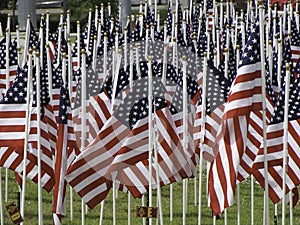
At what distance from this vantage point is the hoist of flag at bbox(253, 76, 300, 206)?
15227 millimetres

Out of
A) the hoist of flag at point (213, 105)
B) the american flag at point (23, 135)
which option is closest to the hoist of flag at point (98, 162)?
the american flag at point (23, 135)

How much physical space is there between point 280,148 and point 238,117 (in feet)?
5.70

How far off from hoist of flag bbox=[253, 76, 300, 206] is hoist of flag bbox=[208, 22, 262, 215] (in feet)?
4.25

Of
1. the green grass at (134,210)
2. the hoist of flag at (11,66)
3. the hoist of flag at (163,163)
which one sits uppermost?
the hoist of flag at (11,66)

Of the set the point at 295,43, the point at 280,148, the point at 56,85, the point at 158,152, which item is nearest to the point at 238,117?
the point at 280,148

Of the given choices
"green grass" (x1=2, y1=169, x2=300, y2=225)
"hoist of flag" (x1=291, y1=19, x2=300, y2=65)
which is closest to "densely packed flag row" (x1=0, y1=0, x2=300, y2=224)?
"green grass" (x1=2, y1=169, x2=300, y2=225)

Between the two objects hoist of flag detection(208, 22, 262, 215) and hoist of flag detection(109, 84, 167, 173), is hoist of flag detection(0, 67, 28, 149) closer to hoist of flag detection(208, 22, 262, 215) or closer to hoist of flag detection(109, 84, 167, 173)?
hoist of flag detection(109, 84, 167, 173)

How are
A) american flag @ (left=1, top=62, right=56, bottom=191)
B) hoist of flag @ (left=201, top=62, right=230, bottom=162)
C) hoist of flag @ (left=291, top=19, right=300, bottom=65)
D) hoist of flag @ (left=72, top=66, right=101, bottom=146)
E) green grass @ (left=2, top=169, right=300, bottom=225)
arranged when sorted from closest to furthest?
american flag @ (left=1, top=62, right=56, bottom=191), hoist of flag @ (left=201, top=62, right=230, bottom=162), hoist of flag @ (left=72, top=66, right=101, bottom=146), green grass @ (left=2, top=169, right=300, bottom=225), hoist of flag @ (left=291, top=19, right=300, bottom=65)

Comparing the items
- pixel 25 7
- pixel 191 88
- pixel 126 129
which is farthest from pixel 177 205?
pixel 25 7

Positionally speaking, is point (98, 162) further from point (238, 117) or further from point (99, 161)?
point (238, 117)

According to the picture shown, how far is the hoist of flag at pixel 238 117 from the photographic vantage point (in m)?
13.8

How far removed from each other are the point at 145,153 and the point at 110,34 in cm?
937

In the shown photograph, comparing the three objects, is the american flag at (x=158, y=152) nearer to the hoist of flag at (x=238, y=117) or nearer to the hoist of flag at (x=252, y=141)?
the hoist of flag at (x=252, y=141)

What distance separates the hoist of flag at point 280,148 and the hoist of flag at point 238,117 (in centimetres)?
129
